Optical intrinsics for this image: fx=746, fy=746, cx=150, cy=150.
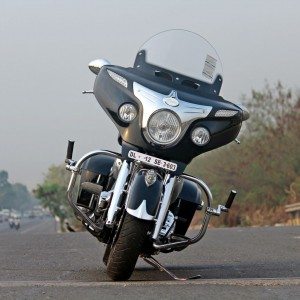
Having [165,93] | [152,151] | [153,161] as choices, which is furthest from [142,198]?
[165,93]

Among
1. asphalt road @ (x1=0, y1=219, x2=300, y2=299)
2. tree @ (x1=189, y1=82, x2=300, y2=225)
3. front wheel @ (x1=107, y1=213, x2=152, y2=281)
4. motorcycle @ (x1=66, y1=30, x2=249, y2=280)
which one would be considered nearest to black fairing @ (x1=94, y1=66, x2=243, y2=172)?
motorcycle @ (x1=66, y1=30, x2=249, y2=280)

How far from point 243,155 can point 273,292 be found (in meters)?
37.4

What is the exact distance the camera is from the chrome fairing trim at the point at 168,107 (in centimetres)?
582

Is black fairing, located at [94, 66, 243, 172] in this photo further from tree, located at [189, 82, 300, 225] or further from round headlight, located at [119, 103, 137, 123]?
tree, located at [189, 82, 300, 225]

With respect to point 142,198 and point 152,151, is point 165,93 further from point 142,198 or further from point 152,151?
point 142,198

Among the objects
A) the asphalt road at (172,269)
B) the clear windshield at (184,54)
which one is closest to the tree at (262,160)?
the asphalt road at (172,269)

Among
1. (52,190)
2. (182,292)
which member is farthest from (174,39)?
(52,190)

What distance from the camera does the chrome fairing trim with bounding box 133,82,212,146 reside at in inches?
229

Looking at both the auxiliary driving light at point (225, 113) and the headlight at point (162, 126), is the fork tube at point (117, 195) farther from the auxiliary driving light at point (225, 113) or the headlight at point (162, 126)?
the auxiliary driving light at point (225, 113)

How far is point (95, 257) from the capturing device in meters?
9.50

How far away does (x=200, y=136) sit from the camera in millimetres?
5973

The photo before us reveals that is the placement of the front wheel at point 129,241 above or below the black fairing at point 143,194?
below

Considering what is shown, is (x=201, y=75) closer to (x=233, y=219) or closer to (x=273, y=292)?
(x=273, y=292)

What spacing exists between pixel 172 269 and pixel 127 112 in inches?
99.8
